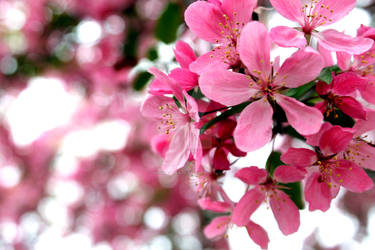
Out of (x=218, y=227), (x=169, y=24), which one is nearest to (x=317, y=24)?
(x=218, y=227)

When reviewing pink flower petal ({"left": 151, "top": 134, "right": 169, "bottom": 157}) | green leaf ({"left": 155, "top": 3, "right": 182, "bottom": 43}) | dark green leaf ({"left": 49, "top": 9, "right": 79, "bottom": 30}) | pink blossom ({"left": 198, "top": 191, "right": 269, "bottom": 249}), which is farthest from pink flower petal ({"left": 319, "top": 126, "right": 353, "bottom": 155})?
dark green leaf ({"left": 49, "top": 9, "right": 79, "bottom": 30})

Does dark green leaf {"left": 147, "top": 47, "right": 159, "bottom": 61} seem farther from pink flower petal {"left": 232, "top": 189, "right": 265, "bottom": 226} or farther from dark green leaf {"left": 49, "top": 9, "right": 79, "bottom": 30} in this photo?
dark green leaf {"left": 49, "top": 9, "right": 79, "bottom": 30}

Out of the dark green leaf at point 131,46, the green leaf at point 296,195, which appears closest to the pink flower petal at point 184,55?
the green leaf at point 296,195

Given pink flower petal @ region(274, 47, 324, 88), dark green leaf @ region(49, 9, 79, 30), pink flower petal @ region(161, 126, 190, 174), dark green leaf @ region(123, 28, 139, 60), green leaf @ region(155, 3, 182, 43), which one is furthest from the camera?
dark green leaf @ region(49, 9, 79, 30)

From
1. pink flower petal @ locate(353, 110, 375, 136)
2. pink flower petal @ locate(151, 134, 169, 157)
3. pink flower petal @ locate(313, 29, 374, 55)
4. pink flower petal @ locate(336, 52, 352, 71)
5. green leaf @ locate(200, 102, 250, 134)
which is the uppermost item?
pink flower petal @ locate(313, 29, 374, 55)

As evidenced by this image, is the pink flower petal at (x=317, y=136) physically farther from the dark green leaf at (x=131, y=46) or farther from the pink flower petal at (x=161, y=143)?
the dark green leaf at (x=131, y=46)

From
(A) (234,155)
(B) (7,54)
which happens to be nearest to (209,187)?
(A) (234,155)

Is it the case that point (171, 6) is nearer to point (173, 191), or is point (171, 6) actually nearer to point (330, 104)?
point (330, 104)

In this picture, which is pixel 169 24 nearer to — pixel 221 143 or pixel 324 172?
pixel 221 143
